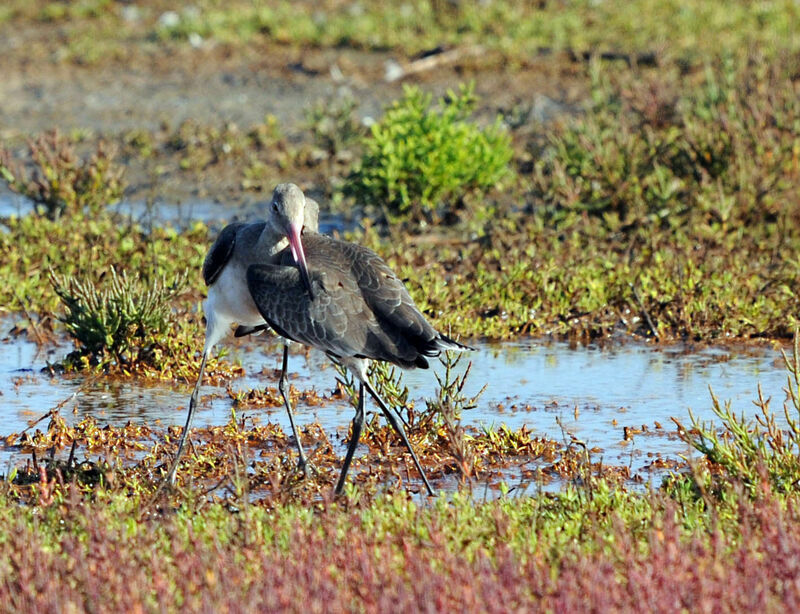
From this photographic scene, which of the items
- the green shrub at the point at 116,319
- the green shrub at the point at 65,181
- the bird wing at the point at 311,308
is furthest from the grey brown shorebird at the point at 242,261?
the green shrub at the point at 65,181

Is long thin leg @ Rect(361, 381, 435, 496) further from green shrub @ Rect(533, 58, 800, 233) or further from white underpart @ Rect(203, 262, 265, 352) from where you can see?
green shrub @ Rect(533, 58, 800, 233)

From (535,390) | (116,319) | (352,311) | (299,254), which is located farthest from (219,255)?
(535,390)

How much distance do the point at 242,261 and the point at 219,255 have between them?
0.15m

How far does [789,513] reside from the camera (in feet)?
15.3

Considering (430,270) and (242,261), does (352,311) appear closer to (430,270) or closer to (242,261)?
(242,261)

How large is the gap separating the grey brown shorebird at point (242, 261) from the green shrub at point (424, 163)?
145 inches

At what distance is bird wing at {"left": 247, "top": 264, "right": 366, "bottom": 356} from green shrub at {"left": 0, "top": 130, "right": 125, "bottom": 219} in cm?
477

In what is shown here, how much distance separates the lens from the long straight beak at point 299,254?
19.0ft

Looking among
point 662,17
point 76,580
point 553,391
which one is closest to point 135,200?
point 553,391

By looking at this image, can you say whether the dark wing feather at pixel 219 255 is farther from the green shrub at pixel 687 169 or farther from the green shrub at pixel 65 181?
the green shrub at pixel 65 181

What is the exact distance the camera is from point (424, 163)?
10.0 metres

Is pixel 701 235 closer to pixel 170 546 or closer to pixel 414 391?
pixel 414 391

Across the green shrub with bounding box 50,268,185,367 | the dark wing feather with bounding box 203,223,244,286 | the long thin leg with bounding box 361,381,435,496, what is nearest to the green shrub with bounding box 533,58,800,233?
the green shrub with bounding box 50,268,185,367

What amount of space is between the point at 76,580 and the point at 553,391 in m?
3.71
